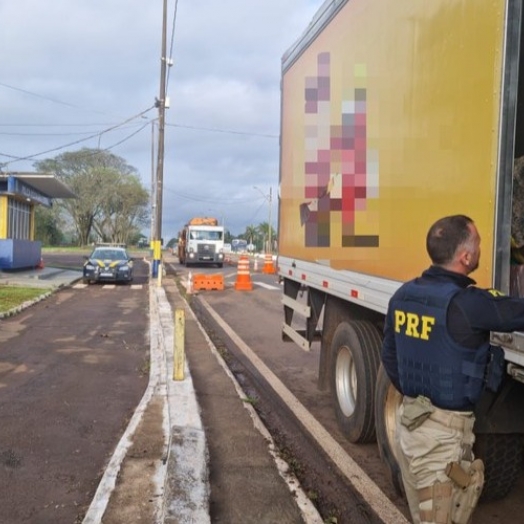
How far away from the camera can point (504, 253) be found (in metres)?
2.87

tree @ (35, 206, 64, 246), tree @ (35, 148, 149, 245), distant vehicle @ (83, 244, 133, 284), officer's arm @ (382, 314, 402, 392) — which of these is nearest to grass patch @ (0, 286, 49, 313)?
distant vehicle @ (83, 244, 133, 284)

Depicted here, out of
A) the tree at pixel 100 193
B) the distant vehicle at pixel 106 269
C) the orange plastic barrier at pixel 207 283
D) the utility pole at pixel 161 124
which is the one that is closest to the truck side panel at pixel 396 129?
the orange plastic barrier at pixel 207 283

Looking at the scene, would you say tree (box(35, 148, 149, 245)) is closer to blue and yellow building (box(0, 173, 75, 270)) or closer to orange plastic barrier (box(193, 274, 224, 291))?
blue and yellow building (box(0, 173, 75, 270))

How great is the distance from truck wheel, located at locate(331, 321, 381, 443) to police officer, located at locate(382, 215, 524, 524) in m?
2.02

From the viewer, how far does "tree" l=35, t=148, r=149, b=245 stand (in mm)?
72000

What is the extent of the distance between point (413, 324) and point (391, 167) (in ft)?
5.91

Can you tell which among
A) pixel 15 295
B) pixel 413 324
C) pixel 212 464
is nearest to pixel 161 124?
pixel 15 295

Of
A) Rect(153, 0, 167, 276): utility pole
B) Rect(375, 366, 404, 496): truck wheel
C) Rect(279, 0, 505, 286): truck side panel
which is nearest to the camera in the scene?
Rect(279, 0, 505, 286): truck side panel

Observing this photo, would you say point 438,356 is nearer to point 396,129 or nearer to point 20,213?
point 396,129

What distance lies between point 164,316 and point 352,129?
8.90 meters

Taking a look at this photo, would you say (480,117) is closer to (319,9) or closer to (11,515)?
(319,9)

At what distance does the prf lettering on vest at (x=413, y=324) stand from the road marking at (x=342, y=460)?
5.55 ft

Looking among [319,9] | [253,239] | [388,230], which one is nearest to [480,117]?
[388,230]

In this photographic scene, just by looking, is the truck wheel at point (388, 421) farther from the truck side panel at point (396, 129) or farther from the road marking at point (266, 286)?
the road marking at point (266, 286)
